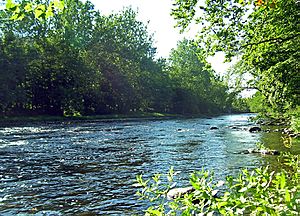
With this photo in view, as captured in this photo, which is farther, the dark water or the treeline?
the treeline

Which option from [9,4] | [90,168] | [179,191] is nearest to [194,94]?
[90,168]

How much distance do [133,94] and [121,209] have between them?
202ft

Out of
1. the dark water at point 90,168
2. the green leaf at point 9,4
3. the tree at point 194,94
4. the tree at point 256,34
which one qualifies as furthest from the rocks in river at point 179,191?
the tree at point 194,94

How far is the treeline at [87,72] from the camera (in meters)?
52.1

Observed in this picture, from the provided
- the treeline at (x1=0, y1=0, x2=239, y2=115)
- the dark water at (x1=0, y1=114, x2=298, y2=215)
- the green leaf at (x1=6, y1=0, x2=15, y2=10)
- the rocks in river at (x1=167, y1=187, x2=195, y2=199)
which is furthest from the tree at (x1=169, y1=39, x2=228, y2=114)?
the green leaf at (x1=6, y1=0, x2=15, y2=10)

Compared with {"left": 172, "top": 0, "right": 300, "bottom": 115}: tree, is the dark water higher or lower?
lower

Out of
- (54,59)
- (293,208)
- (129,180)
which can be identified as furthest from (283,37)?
A: (54,59)

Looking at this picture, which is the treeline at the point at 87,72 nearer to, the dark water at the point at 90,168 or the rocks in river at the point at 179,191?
the dark water at the point at 90,168

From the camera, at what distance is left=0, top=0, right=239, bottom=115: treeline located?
52.1m

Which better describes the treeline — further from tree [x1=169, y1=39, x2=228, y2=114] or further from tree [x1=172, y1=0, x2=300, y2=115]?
tree [x1=172, y1=0, x2=300, y2=115]

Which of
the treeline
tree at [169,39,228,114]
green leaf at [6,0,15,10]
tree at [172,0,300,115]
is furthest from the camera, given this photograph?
tree at [169,39,228,114]

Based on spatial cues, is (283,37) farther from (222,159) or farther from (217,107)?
(217,107)

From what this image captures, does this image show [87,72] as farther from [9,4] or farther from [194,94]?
[9,4]

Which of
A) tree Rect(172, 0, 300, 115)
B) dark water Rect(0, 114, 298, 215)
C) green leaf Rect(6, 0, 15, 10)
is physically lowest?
dark water Rect(0, 114, 298, 215)
